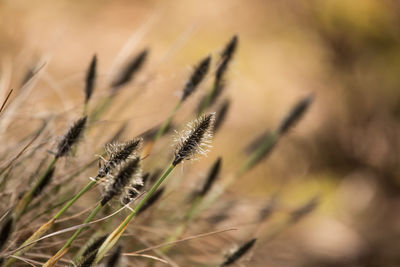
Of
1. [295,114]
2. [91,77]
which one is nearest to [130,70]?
[91,77]

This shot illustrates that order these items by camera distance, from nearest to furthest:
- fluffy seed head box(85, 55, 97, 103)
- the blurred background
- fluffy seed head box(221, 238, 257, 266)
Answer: fluffy seed head box(221, 238, 257, 266) < fluffy seed head box(85, 55, 97, 103) < the blurred background

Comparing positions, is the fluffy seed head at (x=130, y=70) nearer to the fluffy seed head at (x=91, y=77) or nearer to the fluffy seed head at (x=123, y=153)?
the fluffy seed head at (x=91, y=77)

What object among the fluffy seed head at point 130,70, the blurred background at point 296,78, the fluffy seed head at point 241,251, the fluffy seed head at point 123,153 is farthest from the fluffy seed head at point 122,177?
the blurred background at point 296,78

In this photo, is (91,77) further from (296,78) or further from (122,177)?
(296,78)

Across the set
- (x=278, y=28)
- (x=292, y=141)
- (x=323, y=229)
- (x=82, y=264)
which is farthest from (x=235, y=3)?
(x=82, y=264)

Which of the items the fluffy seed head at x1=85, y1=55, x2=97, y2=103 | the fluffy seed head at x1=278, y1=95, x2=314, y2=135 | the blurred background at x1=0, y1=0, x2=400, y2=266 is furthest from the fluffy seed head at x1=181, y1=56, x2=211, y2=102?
the blurred background at x1=0, y1=0, x2=400, y2=266

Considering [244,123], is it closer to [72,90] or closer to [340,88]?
[340,88]

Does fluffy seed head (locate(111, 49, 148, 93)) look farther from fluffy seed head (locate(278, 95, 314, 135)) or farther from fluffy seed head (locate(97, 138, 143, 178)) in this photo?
fluffy seed head (locate(97, 138, 143, 178))
